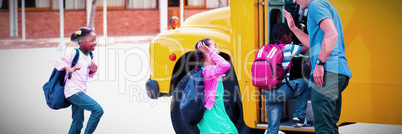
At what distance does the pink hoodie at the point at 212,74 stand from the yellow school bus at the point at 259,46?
2.35ft

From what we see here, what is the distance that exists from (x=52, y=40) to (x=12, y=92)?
1386cm

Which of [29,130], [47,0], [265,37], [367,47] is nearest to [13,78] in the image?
[29,130]

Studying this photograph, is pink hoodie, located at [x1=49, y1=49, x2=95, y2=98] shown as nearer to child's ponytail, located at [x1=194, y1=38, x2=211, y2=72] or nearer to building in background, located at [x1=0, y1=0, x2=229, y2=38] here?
child's ponytail, located at [x1=194, y1=38, x2=211, y2=72]

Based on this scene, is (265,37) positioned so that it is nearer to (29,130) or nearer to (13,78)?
(29,130)

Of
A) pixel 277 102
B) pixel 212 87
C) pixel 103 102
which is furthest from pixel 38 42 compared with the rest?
pixel 212 87

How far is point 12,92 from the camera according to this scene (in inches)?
402

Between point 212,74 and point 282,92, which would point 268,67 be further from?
point 212,74

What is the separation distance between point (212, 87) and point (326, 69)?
992mm

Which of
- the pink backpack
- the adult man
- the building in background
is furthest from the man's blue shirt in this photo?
the building in background

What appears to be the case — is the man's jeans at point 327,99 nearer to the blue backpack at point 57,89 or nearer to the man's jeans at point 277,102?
the man's jeans at point 277,102

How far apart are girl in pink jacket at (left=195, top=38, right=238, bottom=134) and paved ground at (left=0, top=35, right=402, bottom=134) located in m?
2.37

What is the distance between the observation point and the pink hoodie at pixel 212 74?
15.6ft

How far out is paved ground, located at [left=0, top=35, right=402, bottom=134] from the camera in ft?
24.0

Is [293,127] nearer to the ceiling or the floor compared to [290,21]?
nearer to the floor
